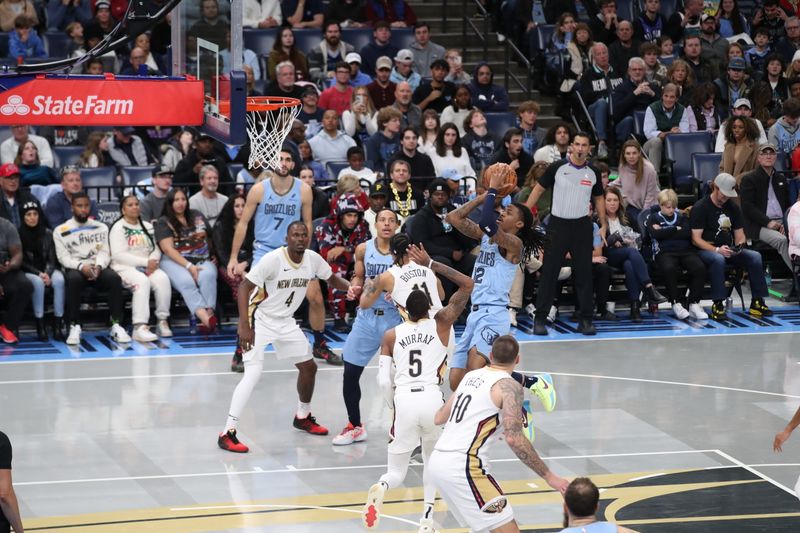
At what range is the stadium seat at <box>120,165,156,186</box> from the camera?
55.2 feet

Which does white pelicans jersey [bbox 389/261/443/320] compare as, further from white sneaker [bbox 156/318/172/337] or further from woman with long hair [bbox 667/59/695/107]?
woman with long hair [bbox 667/59/695/107]

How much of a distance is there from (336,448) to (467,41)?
11.5 metres

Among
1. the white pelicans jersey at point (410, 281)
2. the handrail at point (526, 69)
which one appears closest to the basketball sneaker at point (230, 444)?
the white pelicans jersey at point (410, 281)

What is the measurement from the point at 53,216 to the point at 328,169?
3387mm

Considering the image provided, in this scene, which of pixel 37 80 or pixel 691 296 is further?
pixel 691 296

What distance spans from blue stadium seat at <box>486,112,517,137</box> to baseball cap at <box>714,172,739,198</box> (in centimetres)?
335

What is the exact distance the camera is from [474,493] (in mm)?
8336

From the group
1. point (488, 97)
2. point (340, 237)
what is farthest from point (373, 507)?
point (488, 97)

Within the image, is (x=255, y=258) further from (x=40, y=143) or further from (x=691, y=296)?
(x=691, y=296)

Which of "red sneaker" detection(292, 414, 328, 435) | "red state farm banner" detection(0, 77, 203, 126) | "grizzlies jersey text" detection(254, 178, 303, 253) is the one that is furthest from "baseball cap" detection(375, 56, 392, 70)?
"red state farm banner" detection(0, 77, 203, 126)

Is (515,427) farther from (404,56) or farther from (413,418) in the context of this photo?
(404,56)

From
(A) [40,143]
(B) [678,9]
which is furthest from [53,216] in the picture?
(B) [678,9]

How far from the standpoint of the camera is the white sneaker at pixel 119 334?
15.2m

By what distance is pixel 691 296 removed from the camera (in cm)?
1673
